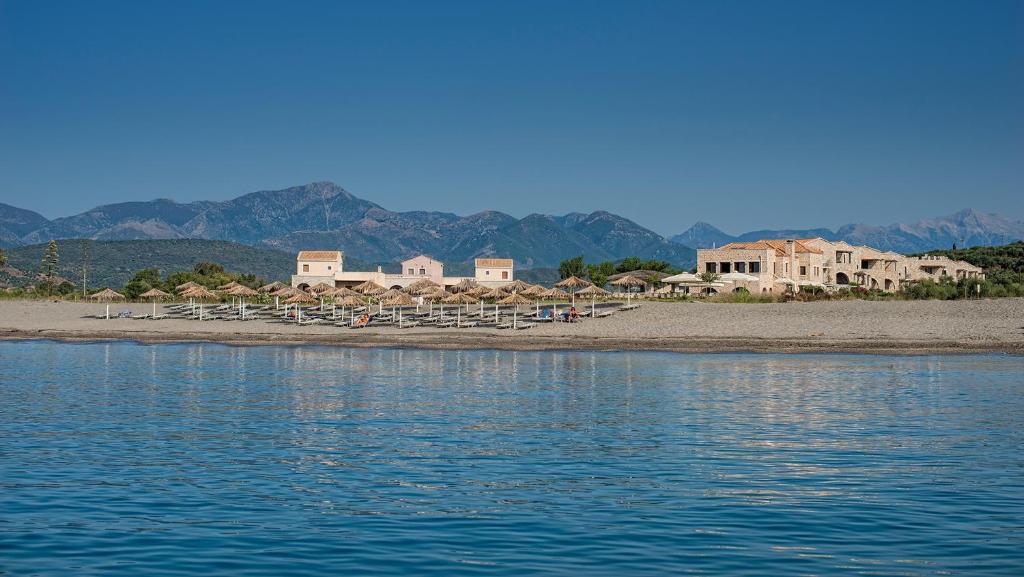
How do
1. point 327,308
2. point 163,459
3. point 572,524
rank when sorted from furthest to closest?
point 327,308, point 163,459, point 572,524

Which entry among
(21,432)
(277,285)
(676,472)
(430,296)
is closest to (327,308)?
(277,285)

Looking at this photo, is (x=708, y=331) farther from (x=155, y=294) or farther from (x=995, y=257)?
(x=995, y=257)

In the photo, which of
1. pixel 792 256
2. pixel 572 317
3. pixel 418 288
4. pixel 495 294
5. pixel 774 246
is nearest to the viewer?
pixel 572 317

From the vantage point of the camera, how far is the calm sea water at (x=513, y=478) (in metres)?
10.2

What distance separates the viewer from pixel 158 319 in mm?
56312

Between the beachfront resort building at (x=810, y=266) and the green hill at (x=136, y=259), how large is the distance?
338ft

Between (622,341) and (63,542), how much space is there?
1338 inches

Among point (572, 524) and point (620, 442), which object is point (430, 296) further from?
point (572, 524)

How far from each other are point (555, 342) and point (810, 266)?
37467 millimetres

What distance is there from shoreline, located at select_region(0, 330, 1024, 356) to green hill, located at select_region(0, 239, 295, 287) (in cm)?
10211

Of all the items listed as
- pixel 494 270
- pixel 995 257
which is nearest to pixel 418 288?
pixel 494 270

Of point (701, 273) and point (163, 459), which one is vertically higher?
point (701, 273)

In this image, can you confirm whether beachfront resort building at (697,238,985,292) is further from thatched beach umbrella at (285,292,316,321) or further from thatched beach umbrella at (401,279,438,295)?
thatched beach umbrella at (285,292,316,321)

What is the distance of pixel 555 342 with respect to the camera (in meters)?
43.7
